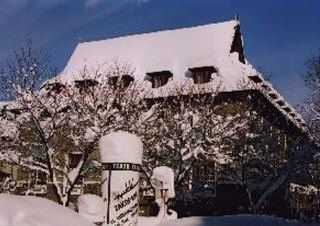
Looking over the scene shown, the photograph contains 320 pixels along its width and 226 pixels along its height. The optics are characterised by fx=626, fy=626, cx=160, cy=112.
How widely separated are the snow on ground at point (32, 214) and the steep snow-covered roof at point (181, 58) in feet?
98.0

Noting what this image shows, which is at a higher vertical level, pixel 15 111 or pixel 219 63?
pixel 219 63

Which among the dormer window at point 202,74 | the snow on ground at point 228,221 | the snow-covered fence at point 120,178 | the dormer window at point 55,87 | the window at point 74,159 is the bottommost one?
the snow on ground at point 228,221

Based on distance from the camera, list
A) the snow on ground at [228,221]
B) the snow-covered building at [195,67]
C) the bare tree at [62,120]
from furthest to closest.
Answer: the snow-covered building at [195,67] < the bare tree at [62,120] < the snow on ground at [228,221]

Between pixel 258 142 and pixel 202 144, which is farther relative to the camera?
pixel 258 142

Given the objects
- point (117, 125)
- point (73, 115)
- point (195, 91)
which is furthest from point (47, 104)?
point (195, 91)

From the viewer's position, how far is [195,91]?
32.0 meters

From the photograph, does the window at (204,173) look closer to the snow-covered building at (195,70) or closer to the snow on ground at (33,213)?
the snow-covered building at (195,70)

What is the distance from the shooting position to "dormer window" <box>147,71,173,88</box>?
122 ft

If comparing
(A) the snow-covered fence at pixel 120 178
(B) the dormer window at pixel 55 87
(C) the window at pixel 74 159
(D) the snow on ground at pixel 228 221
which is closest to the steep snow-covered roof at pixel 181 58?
(B) the dormer window at pixel 55 87

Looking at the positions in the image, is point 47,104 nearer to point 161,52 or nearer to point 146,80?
point 146,80

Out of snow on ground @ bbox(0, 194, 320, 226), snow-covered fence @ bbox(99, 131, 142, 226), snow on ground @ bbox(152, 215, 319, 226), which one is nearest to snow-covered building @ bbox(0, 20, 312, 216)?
snow-covered fence @ bbox(99, 131, 142, 226)

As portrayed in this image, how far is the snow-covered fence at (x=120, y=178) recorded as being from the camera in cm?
664

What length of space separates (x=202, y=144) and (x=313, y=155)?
20.0ft

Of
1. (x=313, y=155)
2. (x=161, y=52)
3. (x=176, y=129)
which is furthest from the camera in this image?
(x=161, y=52)
